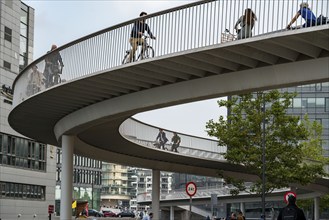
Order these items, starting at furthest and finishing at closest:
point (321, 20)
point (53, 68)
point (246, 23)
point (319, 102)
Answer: point (319, 102) < point (53, 68) < point (246, 23) < point (321, 20)

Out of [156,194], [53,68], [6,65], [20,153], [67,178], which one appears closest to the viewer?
[53,68]

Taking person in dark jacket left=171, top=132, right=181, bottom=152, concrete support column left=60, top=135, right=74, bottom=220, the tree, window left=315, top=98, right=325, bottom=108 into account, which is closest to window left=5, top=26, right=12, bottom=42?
the tree

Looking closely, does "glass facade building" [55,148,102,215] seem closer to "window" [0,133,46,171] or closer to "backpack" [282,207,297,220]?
"window" [0,133,46,171]

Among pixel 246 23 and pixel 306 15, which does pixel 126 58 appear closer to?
pixel 246 23

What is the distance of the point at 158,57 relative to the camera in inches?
666

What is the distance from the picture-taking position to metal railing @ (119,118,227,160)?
29797mm

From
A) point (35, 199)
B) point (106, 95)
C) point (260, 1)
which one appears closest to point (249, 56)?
point (260, 1)

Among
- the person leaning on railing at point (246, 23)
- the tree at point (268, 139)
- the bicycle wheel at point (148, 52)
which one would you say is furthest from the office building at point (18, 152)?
the person leaning on railing at point (246, 23)

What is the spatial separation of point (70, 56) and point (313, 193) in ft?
153

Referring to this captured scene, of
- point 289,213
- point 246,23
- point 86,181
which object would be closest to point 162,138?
point 246,23

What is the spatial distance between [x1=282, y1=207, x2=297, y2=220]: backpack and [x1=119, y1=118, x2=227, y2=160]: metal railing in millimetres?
17393

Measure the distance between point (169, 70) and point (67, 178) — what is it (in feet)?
35.1

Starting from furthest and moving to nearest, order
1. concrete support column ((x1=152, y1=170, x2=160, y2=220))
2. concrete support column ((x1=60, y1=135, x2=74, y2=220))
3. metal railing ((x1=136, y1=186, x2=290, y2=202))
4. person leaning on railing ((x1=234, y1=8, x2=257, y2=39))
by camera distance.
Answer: metal railing ((x1=136, y1=186, x2=290, y2=202)) → concrete support column ((x1=152, y1=170, x2=160, y2=220)) → concrete support column ((x1=60, y1=135, x2=74, y2=220)) → person leaning on railing ((x1=234, y1=8, x2=257, y2=39))

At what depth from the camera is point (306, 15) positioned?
14.5m
